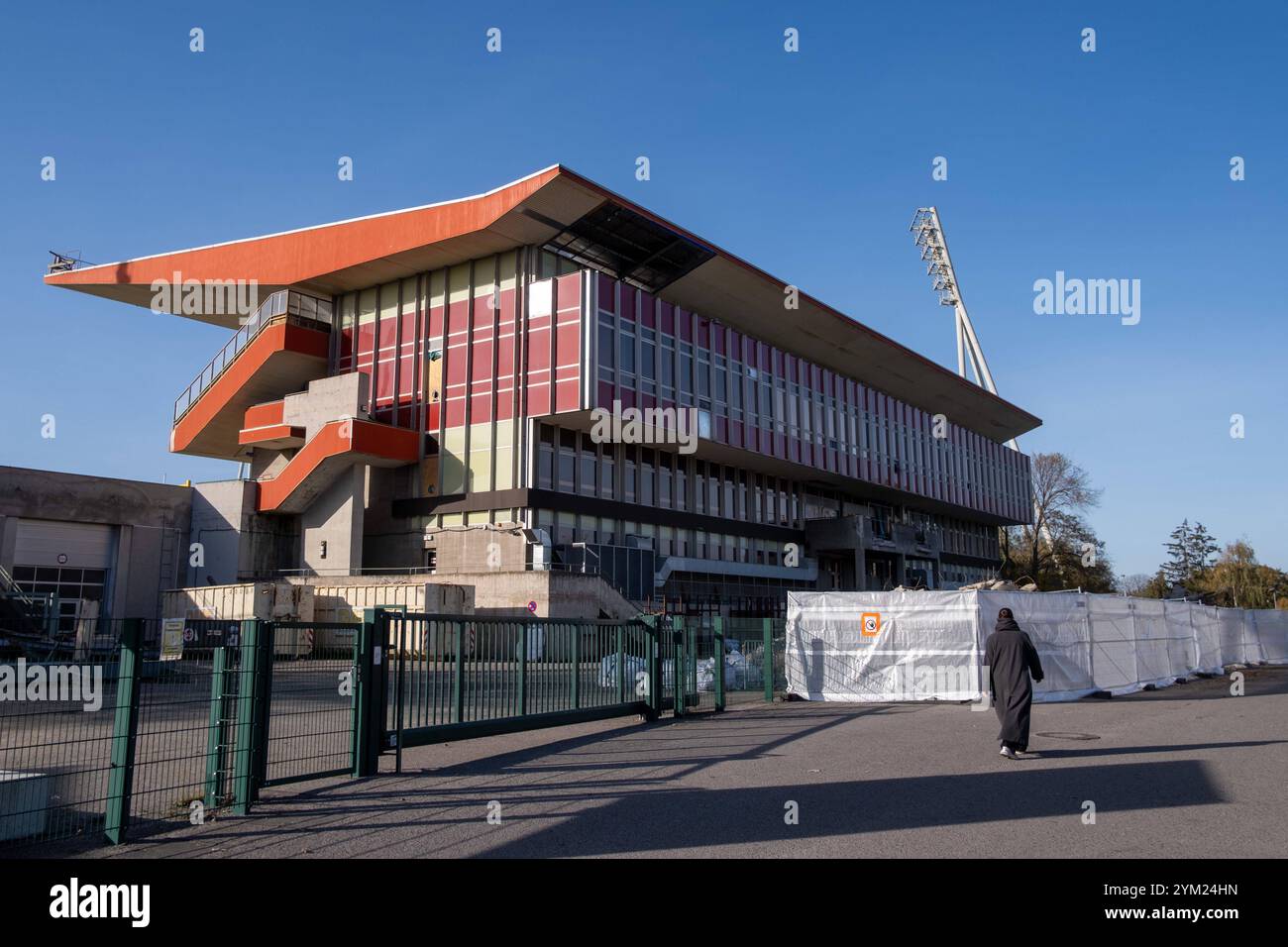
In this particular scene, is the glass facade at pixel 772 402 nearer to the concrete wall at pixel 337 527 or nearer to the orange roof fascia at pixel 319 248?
the orange roof fascia at pixel 319 248

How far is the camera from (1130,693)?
2152cm

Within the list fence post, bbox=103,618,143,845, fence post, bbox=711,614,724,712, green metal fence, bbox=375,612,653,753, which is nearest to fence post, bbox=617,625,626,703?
green metal fence, bbox=375,612,653,753

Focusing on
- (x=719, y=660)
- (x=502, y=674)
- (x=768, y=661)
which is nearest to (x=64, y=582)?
(x=768, y=661)

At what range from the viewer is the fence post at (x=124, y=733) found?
7.11m

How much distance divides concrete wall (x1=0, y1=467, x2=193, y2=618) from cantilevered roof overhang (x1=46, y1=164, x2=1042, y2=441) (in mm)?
10969

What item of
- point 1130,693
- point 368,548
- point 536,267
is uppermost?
point 536,267

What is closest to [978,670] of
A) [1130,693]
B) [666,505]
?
[1130,693]

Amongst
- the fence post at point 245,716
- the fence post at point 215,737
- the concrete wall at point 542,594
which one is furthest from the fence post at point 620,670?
the concrete wall at point 542,594

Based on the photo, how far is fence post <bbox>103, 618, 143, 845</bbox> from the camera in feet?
23.3

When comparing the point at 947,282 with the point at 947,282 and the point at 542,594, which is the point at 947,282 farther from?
the point at 542,594

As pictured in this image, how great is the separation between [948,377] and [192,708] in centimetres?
5783

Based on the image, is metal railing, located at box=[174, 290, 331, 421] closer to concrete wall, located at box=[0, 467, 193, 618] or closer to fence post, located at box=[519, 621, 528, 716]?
concrete wall, located at box=[0, 467, 193, 618]

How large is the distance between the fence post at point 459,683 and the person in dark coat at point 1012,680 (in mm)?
6450
